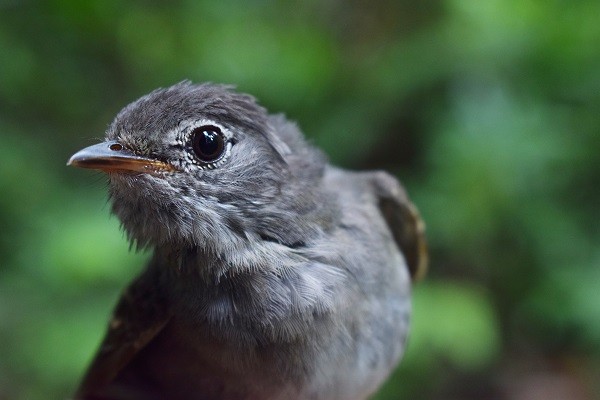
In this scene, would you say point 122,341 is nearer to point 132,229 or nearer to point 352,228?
point 132,229

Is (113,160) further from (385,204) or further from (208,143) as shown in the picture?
(385,204)

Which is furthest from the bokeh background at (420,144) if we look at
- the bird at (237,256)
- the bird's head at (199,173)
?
the bird's head at (199,173)

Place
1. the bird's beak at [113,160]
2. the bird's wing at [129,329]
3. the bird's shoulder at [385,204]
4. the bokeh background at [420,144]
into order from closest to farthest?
the bird's beak at [113,160] → the bird's wing at [129,329] → the bird's shoulder at [385,204] → the bokeh background at [420,144]

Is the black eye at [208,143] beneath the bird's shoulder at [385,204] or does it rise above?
beneath

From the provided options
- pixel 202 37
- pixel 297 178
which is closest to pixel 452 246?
pixel 202 37

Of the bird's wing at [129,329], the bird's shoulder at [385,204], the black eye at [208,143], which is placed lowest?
the bird's wing at [129,329]

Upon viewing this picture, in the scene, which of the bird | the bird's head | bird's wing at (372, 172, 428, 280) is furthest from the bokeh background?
the bird's head

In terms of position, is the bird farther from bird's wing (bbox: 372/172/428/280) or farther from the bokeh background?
the bokeh background

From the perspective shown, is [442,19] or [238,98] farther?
[442,19]

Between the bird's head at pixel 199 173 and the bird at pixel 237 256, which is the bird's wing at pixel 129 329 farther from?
the bird's head at pixel 199 173
